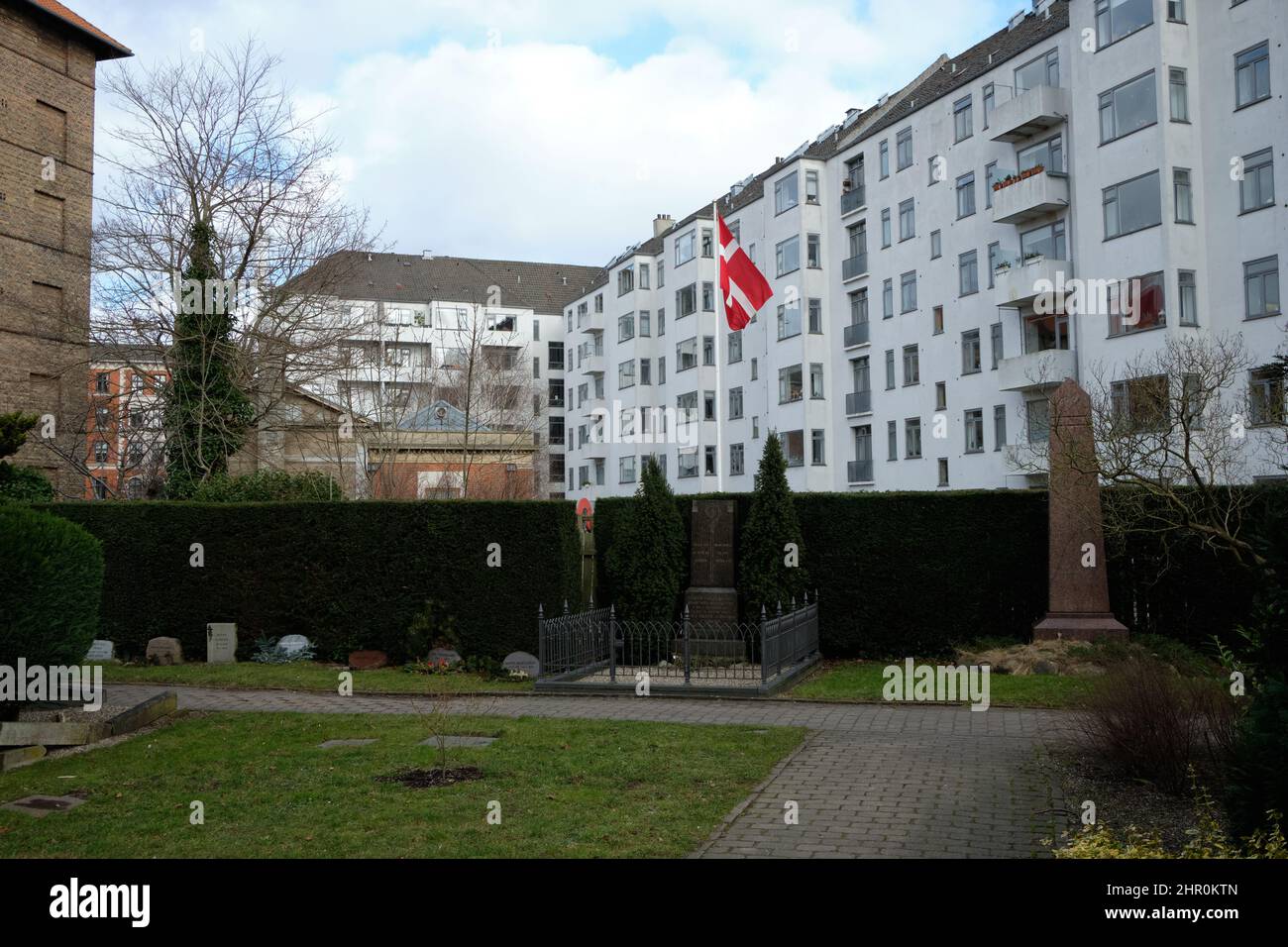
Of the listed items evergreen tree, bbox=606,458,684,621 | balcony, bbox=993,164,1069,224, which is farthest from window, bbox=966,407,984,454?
evergreen tree, bbox=606,458,684,621

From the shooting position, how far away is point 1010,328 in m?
37.2

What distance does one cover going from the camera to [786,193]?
4950 centimetres

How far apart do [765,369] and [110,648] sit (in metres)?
36.5

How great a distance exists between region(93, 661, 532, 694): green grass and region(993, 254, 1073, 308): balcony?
25.0m

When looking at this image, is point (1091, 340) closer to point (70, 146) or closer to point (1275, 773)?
point (1275, 773)

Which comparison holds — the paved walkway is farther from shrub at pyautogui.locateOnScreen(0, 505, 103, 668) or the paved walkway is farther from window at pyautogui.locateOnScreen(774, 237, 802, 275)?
window at pyautogui.locateOnScreen(774, 237, 802, 275)

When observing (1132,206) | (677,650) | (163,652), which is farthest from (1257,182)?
(163,652)

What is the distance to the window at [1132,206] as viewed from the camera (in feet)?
99.2

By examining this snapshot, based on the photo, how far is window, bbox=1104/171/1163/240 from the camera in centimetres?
3025

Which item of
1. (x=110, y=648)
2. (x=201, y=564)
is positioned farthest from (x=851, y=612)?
(x=110, y=648)

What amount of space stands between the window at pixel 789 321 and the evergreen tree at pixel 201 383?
2805 cm

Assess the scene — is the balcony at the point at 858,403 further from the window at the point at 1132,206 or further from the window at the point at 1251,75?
the window at the point at 1251,75

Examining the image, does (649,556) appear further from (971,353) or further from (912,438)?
(912,438)

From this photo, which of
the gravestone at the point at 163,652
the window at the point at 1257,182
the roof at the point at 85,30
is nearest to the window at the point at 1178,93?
the window at the point at 1257,182
